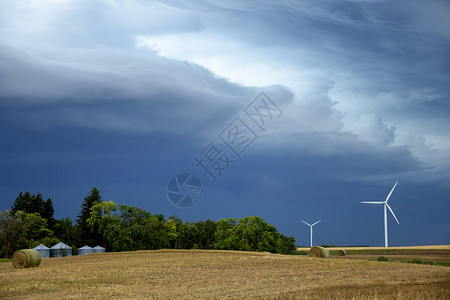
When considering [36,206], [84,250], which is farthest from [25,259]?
[36,206]

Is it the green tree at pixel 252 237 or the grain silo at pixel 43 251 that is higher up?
the green tree at pixel 252 237

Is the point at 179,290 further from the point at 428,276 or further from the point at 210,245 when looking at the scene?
the point at 210,245

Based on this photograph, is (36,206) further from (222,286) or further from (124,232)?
(222,286)

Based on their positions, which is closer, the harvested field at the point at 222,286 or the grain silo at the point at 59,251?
the harvested field at the point at 222,286

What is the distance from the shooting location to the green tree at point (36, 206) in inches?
4439

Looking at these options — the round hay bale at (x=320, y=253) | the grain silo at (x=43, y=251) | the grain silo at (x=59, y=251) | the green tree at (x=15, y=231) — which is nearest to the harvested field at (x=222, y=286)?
the round hay bale at (x=320, y=253)

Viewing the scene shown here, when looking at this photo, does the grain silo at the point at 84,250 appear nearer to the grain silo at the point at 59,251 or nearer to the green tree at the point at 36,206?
the grain silo at the point at 59,251

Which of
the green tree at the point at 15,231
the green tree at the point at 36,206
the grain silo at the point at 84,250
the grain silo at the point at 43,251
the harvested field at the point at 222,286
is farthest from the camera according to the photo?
the green tree at the point at 36,206

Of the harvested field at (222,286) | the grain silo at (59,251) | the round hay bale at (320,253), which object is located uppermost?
the round hay bale at (320,253)

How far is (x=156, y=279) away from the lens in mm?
26156

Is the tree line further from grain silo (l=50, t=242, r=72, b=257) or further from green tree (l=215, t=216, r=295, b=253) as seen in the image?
grain silo (l=50, t=242, r=72, b=257)

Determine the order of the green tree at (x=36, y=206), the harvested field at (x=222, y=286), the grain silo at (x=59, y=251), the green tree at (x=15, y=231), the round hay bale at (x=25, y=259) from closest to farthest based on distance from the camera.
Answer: the harvested field at (x=222, y=286), the round hay bale at (x=25, y=259), the grain silo at (x=59, y=251), the green tree at (x=15, y=231), the green tree at (x=36, y=206)

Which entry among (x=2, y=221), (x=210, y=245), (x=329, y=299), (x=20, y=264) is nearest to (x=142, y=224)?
(x=2, y=221)

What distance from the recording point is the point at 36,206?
113m
